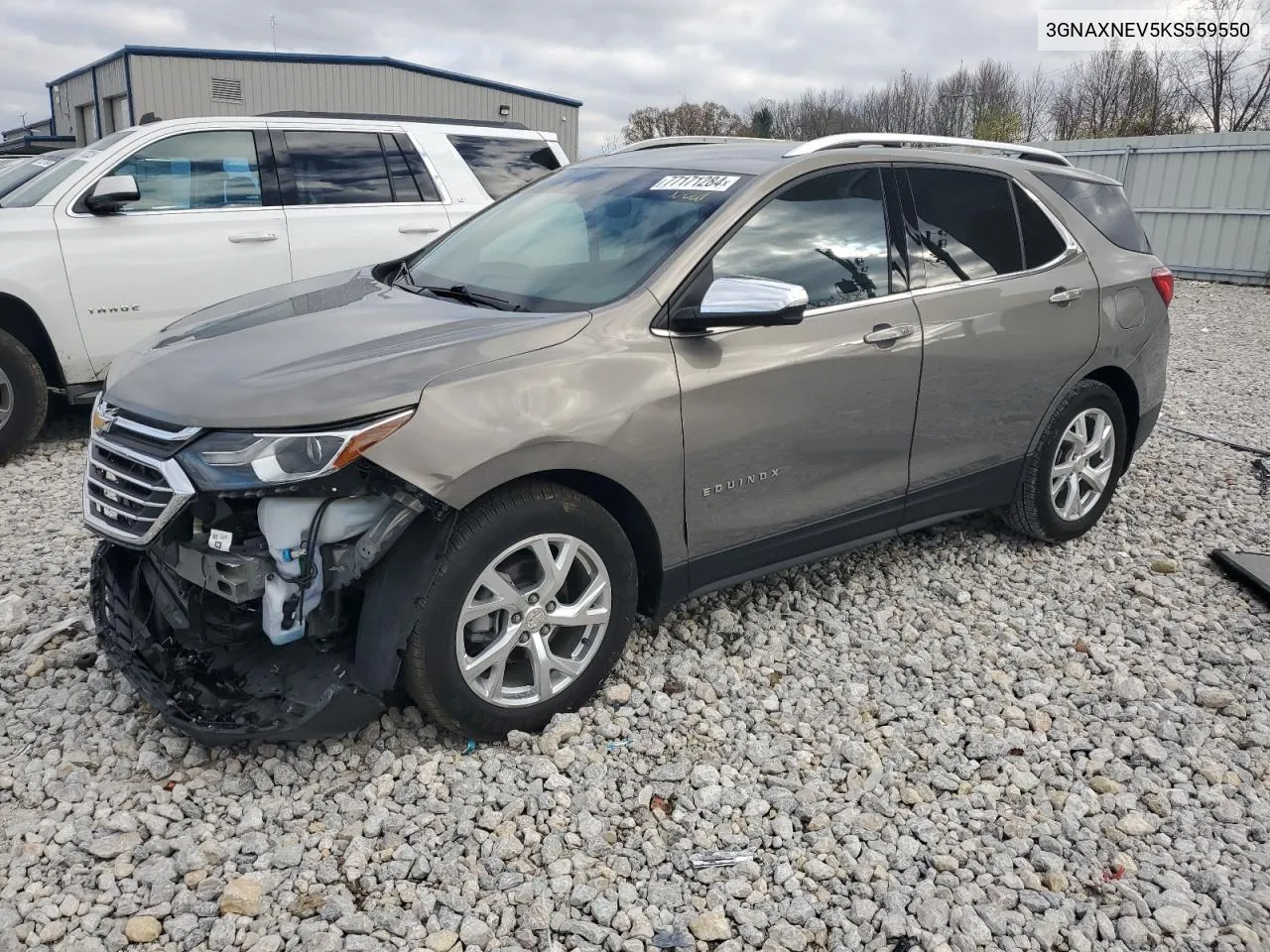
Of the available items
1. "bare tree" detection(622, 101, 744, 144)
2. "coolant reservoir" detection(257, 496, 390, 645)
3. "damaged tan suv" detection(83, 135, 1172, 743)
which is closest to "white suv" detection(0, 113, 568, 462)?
"damaged tan suv" detection(83, 135, 1172, 743)

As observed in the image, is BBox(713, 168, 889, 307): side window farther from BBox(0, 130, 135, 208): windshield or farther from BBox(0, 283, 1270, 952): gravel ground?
BBox(0, 130, 135, 208): windshield

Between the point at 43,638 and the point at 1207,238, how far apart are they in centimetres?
1755

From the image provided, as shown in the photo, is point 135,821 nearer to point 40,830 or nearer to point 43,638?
point 40,830

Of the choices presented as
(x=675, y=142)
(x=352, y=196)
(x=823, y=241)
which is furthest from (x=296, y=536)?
(x=352, y=196)

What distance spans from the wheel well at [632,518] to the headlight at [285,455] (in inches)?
20.9

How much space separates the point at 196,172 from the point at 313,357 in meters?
4.17

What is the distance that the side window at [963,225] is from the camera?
159 inches

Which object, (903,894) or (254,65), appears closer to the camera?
(903,894)

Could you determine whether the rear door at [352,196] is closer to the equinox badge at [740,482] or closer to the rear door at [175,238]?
the rear door at [175,238]

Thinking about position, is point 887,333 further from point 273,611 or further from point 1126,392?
point 273,611

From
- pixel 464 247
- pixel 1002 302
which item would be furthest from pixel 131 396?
pixel 1002 302

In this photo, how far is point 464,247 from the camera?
163 inches

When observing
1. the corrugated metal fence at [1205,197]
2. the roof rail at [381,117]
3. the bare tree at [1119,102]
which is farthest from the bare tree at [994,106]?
the roof rail at [381,117]

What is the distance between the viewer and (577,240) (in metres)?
3.75
